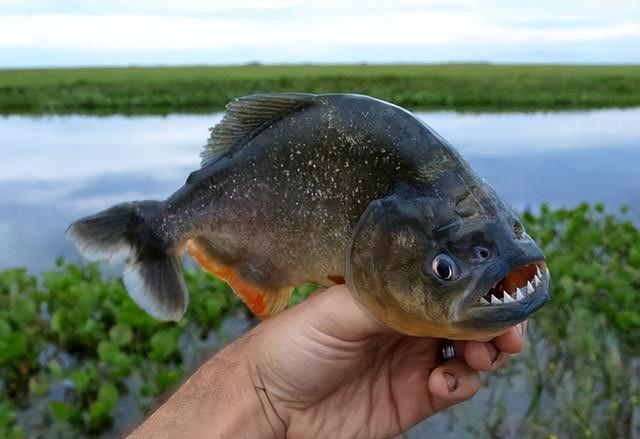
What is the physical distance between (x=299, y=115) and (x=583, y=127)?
2633 cm

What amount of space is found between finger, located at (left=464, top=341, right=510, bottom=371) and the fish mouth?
1.52 ft

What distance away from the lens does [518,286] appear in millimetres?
1768

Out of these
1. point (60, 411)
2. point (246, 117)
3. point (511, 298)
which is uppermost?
point (246, 117)

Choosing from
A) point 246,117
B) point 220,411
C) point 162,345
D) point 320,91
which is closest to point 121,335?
point 162,345

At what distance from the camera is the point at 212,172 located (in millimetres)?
2377

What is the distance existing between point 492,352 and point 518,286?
50 cm

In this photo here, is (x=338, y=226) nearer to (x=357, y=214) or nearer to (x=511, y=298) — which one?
(x=357, y=214)

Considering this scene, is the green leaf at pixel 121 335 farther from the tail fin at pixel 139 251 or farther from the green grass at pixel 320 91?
the green grass at pixel 320 91

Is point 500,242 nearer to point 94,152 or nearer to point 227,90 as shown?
point 94,152

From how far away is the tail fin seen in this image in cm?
241

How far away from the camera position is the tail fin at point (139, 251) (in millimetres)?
2408

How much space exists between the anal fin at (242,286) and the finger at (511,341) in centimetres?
65

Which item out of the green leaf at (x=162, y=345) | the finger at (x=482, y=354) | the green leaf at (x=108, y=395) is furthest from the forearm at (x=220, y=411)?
the green leaf at (x=162, y=345)

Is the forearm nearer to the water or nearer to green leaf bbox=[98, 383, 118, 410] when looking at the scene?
green leaf bbox=[98, 383, 118, 410]
